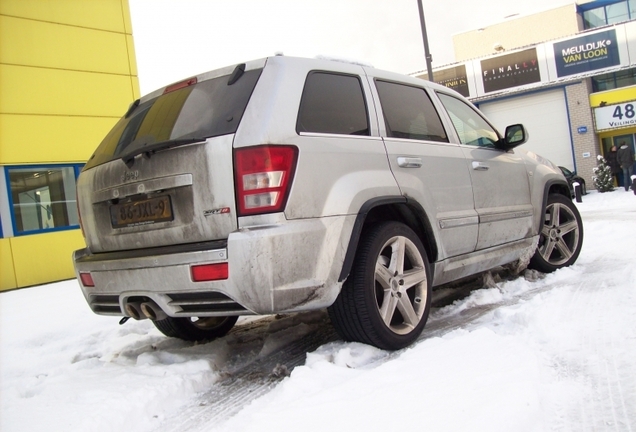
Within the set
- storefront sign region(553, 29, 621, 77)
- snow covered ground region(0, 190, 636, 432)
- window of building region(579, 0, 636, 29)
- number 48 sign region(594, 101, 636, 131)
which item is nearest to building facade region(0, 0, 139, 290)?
snow covered ground region(0, 190, 636, 432)

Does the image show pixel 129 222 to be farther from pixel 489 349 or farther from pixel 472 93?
pixel 472 93

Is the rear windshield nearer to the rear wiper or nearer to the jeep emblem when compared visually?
the rear wiper

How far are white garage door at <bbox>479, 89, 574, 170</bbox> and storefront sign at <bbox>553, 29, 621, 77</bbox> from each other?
1.09 meters

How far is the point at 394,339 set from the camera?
3023mm

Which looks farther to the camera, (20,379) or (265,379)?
(20,379)

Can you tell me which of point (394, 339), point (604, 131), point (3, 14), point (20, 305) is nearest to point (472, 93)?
point (604, 131)

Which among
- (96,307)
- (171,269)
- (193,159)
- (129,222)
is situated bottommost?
(96,307)

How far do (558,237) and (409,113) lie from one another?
8.04 feet

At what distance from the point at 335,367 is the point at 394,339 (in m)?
0.45

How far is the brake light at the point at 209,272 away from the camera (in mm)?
2568

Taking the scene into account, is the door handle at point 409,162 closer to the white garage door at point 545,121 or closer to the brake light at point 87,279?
the brake light at point 87,279

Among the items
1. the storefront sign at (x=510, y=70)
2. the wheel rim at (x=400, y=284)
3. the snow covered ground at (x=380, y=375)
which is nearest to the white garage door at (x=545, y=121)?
the storefront sign at (x=510, y=70)

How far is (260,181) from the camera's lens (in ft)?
8.48

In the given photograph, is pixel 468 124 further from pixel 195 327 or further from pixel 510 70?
pixel 510 70
